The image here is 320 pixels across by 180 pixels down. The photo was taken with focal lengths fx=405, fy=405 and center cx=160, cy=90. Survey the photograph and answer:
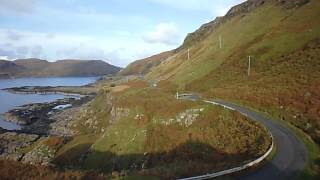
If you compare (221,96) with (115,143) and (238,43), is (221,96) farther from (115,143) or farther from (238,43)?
(238,43)

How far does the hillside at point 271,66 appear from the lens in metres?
56.7

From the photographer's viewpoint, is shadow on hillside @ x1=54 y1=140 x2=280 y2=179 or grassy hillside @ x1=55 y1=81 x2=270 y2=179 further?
grassy hillside @ x1=55 y1=81 x2=270 y2=179

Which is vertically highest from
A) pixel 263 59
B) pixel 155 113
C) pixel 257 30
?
pixel 257 30

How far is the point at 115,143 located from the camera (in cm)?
6128

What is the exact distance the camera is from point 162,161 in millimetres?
46750

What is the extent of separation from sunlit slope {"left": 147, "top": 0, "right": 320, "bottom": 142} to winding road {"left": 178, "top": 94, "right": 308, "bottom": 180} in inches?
136

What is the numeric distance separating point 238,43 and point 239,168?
86.3 meters

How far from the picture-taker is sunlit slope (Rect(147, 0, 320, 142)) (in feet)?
187

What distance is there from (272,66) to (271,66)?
336 mm

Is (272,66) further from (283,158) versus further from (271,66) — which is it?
(283,158)

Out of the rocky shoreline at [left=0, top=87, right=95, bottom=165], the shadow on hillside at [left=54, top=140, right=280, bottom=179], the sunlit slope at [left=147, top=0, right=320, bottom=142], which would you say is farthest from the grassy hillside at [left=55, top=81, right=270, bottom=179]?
the sunlit slope at [left=147, top=0, right=320, bottom=142]

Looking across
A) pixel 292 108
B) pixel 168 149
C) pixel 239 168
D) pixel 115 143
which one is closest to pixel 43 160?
pixel 115 143

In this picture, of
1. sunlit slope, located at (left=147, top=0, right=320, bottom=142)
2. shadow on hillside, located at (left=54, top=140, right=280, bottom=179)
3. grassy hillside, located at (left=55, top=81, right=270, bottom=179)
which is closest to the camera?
shadow on hillside, located at (left=54, top=140, right=280, bottom=179)

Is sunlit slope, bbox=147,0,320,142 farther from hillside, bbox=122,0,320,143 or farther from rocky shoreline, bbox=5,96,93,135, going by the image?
rocky shoreline, bbox=5,96,93,135
